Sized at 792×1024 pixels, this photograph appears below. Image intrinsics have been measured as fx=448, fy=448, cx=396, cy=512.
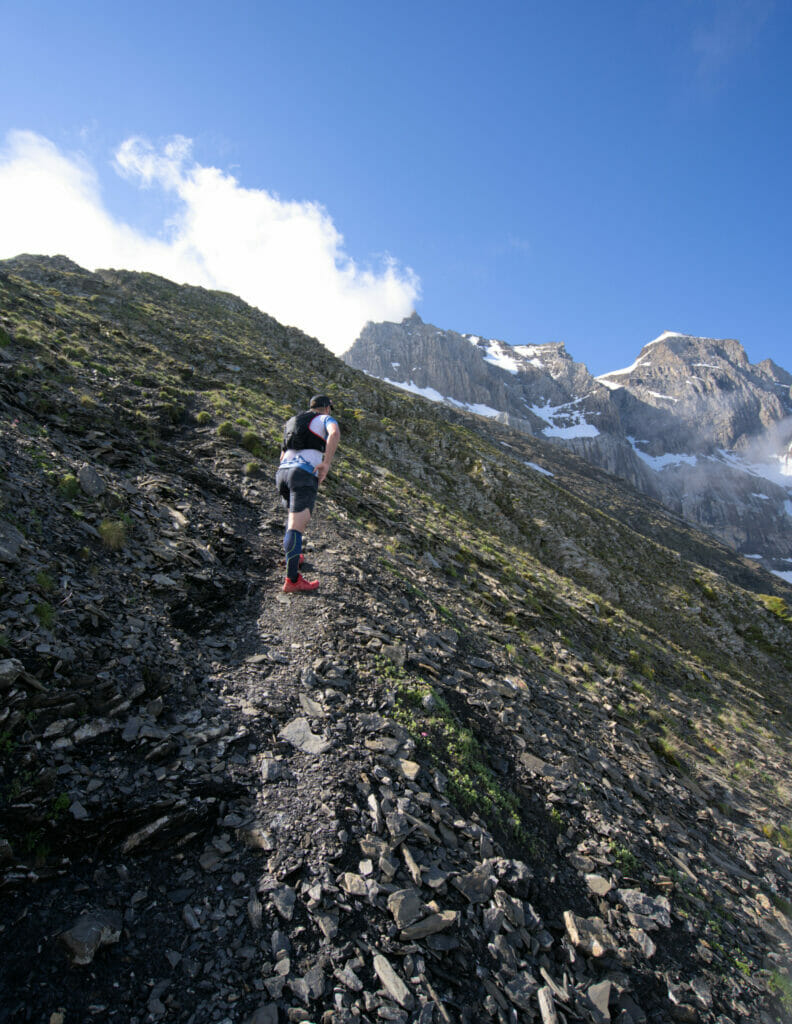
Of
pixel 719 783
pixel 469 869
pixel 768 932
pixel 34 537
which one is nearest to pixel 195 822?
pixel 469 869

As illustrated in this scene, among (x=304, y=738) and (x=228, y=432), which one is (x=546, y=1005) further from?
(x=228, y=432)

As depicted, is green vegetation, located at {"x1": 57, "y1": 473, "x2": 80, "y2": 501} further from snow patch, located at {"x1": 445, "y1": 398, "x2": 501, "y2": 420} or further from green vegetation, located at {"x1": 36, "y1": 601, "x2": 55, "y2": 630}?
snow patch, located at {"x1": 445, "y1": 398, "x2": 501, "y2": 420}

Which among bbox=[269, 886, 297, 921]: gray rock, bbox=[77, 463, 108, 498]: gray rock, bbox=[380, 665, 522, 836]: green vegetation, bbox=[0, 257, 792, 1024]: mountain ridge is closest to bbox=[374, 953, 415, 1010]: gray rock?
bbox=[0, 257, 792, 1024]: mountain ridge

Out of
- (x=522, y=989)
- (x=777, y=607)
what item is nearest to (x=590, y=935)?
(x=522, y=989)

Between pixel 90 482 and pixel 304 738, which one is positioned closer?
pixel 304 738

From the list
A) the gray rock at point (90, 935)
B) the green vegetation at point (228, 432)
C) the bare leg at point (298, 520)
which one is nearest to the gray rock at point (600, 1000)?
the gray rock at point (90, 935)

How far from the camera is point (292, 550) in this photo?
8.22 metres

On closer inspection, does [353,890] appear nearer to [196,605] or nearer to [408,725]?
[408,725]

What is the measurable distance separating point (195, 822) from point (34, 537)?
192 inches

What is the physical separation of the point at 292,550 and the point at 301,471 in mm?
1503

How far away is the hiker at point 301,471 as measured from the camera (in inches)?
326

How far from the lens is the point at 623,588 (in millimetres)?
26406

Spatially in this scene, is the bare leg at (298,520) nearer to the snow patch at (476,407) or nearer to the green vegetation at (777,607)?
the green vegetation at (777,607)

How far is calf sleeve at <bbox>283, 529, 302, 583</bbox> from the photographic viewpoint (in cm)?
818
